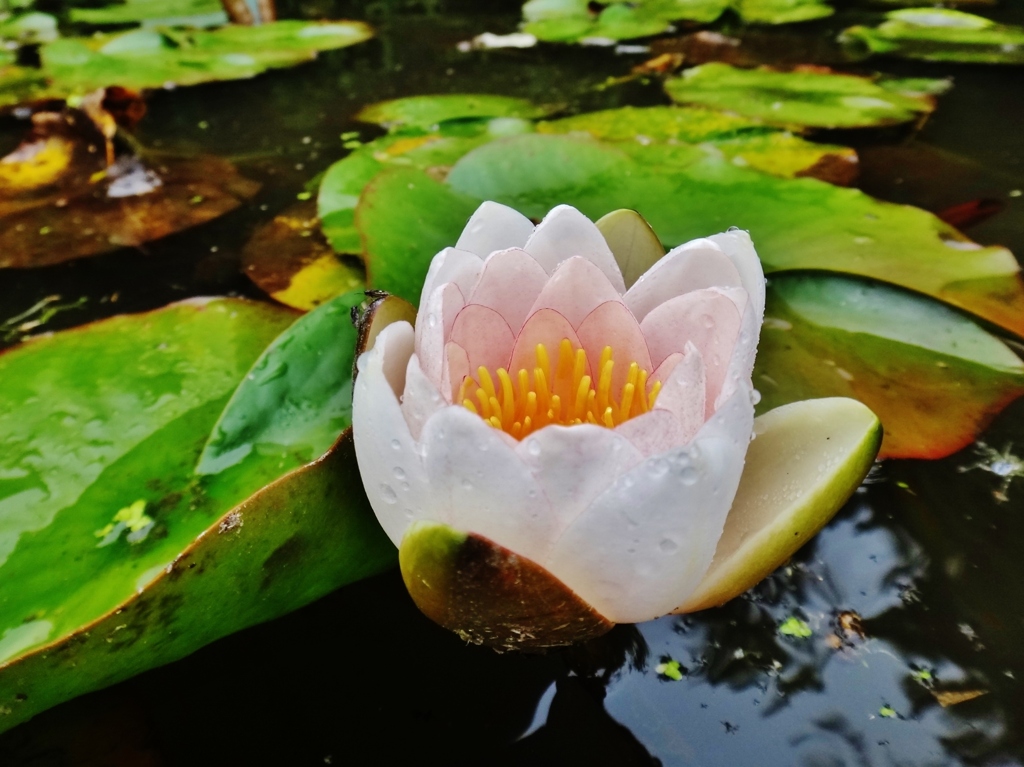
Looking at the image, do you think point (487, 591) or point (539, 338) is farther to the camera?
point (539, 338)

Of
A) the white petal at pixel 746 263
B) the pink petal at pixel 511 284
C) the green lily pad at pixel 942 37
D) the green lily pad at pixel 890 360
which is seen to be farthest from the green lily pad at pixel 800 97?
the pink petal at pixel 511 284

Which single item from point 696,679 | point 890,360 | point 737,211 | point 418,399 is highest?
point 418,399

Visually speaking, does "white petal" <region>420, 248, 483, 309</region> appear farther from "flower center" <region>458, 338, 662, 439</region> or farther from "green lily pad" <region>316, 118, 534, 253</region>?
"green lily pad" <region>316, 118, 534, 253</region>

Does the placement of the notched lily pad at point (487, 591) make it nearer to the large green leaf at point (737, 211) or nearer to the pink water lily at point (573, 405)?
the pink water lily at point (573, 405)

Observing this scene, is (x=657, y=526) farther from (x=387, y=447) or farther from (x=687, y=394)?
(x=387, y=447)

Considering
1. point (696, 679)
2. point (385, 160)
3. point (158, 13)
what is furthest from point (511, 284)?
point (158, 13)

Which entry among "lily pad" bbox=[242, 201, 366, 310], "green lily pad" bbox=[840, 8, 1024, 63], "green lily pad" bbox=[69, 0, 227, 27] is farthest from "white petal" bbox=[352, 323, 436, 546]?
"green lily pad" bbox=[69, 0, 227, 27]
